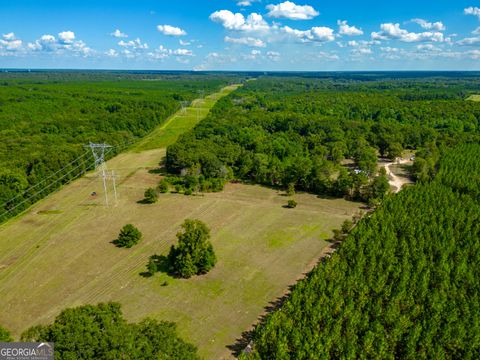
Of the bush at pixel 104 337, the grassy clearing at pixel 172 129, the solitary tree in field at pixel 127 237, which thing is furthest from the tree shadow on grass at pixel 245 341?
the grassy clearing at pixel 172 129

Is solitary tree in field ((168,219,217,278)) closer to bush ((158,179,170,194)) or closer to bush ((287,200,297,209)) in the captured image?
bush ((287,200,297,209))

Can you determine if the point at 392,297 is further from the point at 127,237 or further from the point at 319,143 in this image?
the point at 319,143

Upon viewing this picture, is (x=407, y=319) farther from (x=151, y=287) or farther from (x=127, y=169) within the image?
(x=127, y=169)

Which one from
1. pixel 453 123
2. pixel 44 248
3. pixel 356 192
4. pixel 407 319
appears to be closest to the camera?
pixel 407 319

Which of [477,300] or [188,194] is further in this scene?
[188,194]

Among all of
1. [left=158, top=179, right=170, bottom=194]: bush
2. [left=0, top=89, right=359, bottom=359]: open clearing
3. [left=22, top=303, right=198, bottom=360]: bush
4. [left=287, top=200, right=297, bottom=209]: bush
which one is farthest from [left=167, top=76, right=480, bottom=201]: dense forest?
[left=22, top=303, right=198, bottom=360]: bush

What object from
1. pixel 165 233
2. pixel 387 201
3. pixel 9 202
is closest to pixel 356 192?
pixel 387 201

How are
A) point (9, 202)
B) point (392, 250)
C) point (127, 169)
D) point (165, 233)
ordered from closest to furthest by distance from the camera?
point (392, 250), point (165, 233), point (9, 202), point (127, 169)

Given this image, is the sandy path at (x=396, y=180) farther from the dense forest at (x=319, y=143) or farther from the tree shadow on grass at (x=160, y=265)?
the tree shadow on grass at (x=160, y=265)
